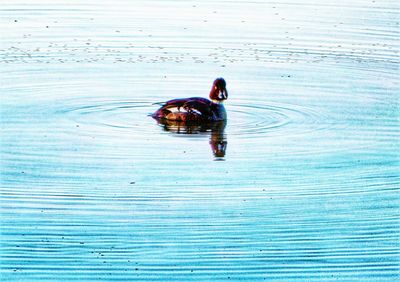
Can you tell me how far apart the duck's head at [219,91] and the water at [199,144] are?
0.27m

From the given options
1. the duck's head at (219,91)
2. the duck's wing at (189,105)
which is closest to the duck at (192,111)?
the duck's wing at (189,105)

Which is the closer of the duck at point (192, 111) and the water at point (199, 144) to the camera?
the water at point (199, 144)

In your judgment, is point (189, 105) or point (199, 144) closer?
point (199, 144)

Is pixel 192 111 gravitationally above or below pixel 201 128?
above

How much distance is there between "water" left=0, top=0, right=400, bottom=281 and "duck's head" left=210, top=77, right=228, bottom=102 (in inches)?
10.5

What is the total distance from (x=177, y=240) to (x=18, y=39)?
9.53 meters

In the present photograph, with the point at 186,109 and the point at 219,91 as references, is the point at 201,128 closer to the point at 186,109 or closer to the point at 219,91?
the point at 186,109

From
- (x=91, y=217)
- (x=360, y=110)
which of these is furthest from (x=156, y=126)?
(x=91, y=217)

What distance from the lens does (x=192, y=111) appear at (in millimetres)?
15328

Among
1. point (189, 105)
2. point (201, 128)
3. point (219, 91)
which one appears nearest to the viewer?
point (189, 105)

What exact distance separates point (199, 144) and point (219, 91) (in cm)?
170

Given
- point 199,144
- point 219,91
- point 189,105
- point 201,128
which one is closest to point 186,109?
point 189,105

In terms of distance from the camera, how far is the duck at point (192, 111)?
50.0 feet

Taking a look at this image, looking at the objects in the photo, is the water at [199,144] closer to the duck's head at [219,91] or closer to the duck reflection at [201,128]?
the duck reflection at [201,128]
